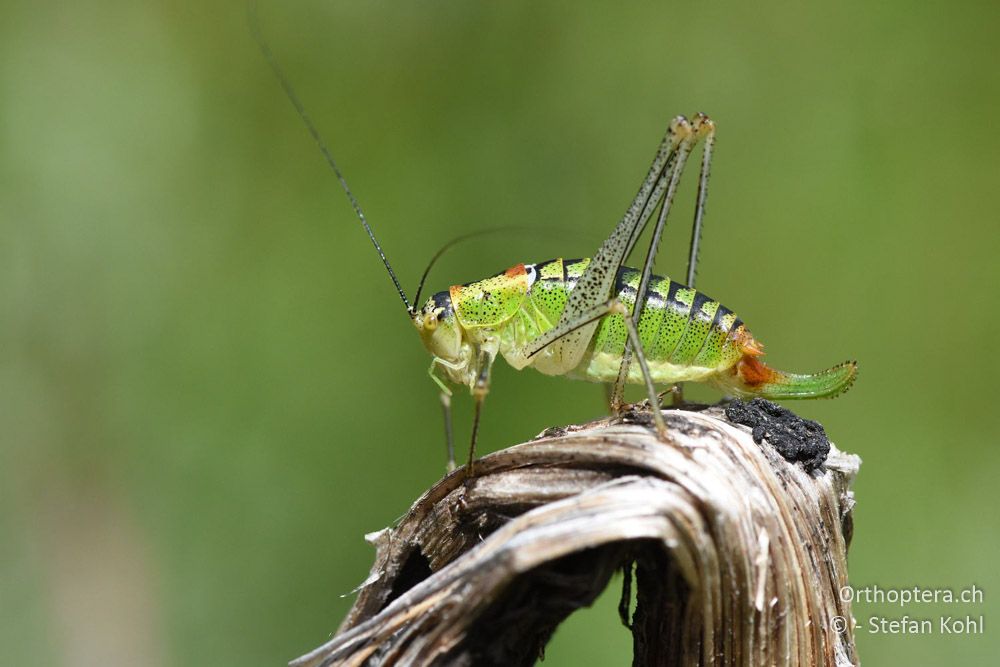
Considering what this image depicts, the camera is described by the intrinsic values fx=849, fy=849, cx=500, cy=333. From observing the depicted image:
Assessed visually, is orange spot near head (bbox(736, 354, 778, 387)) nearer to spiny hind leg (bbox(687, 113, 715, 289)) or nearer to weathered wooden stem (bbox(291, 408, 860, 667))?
spiny hind leg (bbox(687, 113, 715, 289))

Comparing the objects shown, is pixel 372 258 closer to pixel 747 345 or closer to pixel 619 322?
pixel 619 322

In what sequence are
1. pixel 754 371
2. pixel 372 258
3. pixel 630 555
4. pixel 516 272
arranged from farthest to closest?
1. pixel 372 258
2. pixel 516 272
3. pixel 754 371
4. pixel 630 555

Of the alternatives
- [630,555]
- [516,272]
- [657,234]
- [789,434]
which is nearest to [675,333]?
[657,234]

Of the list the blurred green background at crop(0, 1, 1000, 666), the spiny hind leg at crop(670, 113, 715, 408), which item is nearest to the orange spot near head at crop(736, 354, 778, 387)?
the spiny hind leg at crop(670, 113, 715, 408)

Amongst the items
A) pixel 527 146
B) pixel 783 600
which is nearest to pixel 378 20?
pixel 527 146

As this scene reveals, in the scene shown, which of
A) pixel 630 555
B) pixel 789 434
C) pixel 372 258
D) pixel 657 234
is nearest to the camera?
pixel 630 555

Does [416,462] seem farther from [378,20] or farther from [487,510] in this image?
[378,20]

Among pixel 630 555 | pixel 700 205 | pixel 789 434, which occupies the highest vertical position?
pixel 700 205
